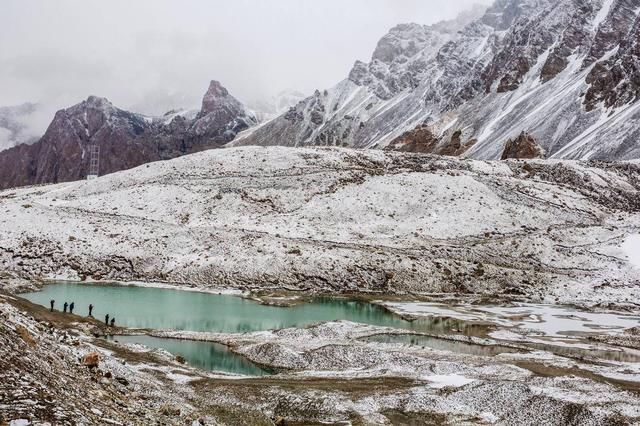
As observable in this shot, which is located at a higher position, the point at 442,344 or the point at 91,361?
the point at 91,361

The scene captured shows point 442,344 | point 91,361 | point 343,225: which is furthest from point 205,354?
point 343,225

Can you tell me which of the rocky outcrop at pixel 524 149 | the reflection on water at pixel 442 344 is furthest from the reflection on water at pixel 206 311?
the rocky outcrop at pixel 524 149

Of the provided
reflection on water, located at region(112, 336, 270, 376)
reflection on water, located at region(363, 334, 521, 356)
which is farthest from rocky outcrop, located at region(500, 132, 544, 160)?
reflection on water, located at region(112, 336, 270, 376)

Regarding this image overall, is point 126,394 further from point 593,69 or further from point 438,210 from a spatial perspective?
point 593,69

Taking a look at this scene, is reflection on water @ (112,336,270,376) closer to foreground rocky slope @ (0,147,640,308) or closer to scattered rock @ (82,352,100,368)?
scattered rock @ (82,352,100,368)

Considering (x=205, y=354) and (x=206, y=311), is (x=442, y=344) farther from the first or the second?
(x=206, y=311)

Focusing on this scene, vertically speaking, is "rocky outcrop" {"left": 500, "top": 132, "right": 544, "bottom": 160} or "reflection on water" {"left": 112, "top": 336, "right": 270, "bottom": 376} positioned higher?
"rocky outcrop" {"left": 500, "top": 132, "right": 544, "bottom": 160}

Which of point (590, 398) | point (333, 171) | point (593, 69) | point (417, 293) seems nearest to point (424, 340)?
point (590, 398)
